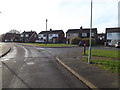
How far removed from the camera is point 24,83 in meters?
6.90

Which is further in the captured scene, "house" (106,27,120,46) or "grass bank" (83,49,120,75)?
"house" (106,27,120,46)

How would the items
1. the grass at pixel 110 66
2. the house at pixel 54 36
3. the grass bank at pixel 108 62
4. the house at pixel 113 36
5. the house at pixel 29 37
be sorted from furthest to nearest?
the house at pixel 29 37
the house at pixel 54 36
the house at pixel 113 36
the grass bank at pixel 108 62
the grass at pixel 110 66

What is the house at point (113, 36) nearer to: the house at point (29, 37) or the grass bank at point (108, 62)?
the grass bank at point (108, 62)

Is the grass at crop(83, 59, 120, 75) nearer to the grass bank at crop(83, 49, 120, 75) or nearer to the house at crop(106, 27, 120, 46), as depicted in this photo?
the grass bank at crop(83, 49, 120, 75)

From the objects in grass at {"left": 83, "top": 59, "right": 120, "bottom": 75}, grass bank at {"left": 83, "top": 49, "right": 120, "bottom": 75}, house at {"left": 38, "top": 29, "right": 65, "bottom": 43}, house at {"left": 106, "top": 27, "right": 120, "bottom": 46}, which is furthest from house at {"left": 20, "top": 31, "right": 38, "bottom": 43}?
grass at {"left": 83, "top": 59, "right": 120, "bottom": 75}

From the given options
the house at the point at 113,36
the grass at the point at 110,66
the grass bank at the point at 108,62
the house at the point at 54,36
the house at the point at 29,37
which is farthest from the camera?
the house at the point at 29,37

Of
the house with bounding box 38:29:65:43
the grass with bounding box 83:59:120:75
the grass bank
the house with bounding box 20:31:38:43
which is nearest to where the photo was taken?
the grass with bounding box 83:59:120:75

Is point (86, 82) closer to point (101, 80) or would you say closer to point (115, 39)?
point (101, 80)

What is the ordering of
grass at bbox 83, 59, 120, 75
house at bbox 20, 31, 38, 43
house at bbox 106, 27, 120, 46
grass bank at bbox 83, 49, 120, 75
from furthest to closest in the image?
house at bbox 20, 31, 38, 43 < house at bbox 106, 27, 120, 46 < grass bank at bbox 83, 49, 120, 75 < grass at bbox 83, 59, 120, 75

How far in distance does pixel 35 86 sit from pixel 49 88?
673mm

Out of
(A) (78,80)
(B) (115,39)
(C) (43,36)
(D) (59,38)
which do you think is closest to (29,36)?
(C) (43,36)

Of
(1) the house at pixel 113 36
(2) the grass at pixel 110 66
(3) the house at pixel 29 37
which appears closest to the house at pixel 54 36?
(3) the house at pixel 29 37

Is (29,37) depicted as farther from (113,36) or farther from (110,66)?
(110,66)

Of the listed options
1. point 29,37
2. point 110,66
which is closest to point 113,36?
point 110,66
